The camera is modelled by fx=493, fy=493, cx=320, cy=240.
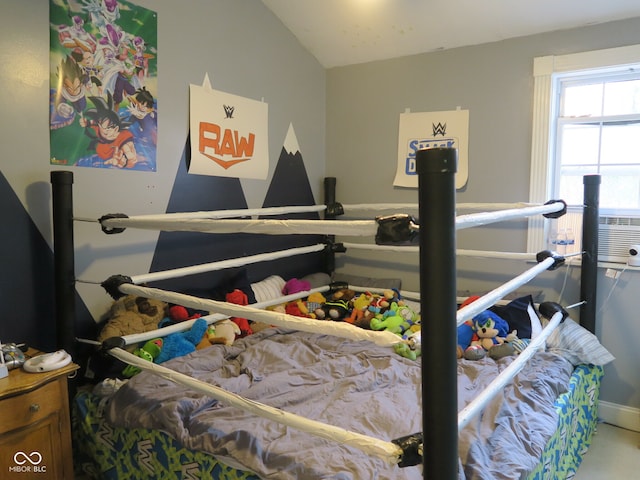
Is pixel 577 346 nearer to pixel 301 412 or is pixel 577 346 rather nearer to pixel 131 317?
pixel 301 412

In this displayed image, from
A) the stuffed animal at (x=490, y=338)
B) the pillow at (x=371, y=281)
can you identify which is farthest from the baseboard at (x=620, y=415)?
the pillow at (x=371, y=281)

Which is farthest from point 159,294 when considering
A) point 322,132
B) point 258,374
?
point 322,132

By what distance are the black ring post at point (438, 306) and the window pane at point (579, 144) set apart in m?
1.86

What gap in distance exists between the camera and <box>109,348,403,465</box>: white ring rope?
934 mm

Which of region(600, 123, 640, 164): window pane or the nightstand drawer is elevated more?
region(600, 123, 640, 164): window pane

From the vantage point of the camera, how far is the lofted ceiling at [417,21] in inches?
87.0

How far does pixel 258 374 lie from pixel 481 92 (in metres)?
1.81

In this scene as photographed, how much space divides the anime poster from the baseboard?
7.82 ft

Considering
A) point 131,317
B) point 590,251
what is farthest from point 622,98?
point 131,317

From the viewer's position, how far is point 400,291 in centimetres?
273

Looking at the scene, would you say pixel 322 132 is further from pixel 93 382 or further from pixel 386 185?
pixel 93 382

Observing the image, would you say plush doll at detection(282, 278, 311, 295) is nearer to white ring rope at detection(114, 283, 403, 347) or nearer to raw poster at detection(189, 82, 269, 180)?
raw poster at detection(189, 82, 269, 180)

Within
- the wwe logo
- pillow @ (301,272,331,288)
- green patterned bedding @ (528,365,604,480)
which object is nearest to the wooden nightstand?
green patterned bedding @ (528,365,604,480)

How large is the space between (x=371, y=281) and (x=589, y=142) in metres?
1.31
